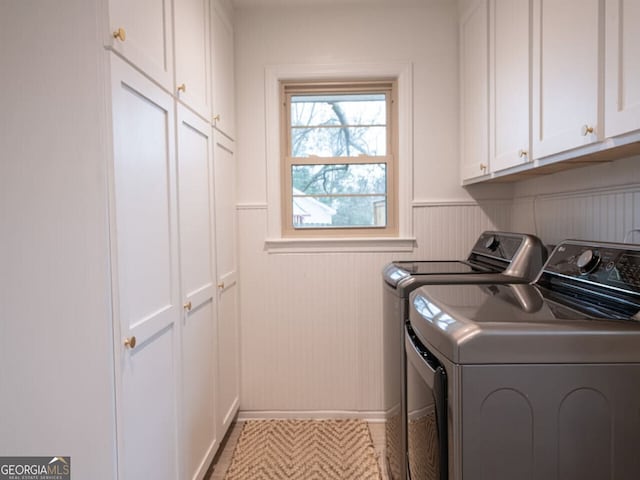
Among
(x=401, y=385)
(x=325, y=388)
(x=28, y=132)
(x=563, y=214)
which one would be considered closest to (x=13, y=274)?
(x=28, y=132)

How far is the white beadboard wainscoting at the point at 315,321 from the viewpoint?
8.36 feet

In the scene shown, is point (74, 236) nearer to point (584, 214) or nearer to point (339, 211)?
point (339, 211)

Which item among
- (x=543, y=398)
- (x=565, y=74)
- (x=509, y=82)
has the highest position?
(x=509, y=82)

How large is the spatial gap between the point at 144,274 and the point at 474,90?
6.07 feet

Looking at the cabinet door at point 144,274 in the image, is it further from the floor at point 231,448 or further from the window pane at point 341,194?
the window pane at point 341,194

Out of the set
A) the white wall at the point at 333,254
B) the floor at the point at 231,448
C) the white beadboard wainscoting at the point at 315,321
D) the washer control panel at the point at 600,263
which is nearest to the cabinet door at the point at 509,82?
the washer control panel at the point at 600,263

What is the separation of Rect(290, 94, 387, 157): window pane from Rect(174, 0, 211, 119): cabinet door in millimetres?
769

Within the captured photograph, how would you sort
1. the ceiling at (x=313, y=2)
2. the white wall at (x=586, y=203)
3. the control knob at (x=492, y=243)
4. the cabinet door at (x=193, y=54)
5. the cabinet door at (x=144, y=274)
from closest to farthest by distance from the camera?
1. the cabinet door at (x=144, y=274)
2. the white wall at (x=586, y=203)
3. the cabinet door at (x=193, y=54)
4. the control knob at (x=492, y=243)
5. the ceiling at (x=313, y=2)

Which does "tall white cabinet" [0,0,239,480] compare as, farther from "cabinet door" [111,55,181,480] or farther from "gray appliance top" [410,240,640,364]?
"gray appliance top" [410,240,640,364]

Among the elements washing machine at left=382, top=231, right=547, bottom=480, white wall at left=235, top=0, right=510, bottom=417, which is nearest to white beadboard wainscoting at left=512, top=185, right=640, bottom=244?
washing machine at left=382, top=231, right=547, bottom=480

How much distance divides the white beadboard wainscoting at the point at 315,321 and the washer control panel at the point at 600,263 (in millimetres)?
1094

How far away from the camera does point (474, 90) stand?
2.21m

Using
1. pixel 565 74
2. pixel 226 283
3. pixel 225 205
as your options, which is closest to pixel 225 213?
pixel 225 205

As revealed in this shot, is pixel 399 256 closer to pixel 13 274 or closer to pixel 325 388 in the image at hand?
pixel 325 388
